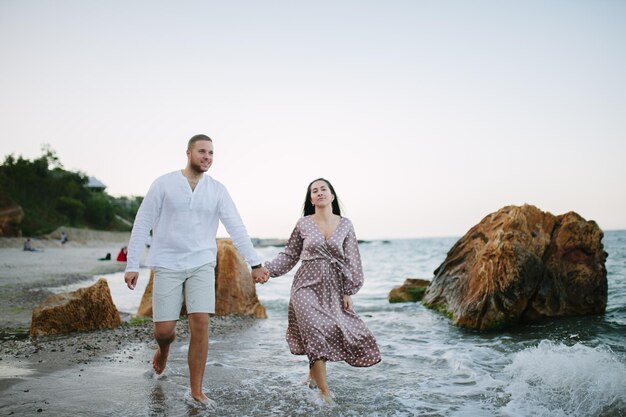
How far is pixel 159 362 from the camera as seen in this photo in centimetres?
479

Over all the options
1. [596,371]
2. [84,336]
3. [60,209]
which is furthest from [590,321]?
[60,209]

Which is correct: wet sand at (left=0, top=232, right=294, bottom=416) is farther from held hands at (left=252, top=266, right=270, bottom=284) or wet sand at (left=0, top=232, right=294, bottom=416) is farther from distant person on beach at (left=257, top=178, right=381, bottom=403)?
held hands at (left=252, top=266, right=270, bottom=284)

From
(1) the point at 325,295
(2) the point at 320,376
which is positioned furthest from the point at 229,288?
(2) the point at 320,376

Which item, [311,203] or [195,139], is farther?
[311,203]

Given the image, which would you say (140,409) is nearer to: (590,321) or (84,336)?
(84,336)

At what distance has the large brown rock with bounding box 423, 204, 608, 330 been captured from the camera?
8562 millimetres

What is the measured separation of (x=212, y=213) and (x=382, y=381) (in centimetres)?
269

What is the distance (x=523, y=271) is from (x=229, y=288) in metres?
5.66

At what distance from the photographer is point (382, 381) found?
5289mm

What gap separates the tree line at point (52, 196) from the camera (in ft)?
159

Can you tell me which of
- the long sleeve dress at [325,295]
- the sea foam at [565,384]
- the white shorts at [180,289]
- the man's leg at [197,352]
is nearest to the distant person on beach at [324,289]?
the long sleeve dress at [325,295]

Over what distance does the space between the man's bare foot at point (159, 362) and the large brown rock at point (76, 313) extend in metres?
2.81

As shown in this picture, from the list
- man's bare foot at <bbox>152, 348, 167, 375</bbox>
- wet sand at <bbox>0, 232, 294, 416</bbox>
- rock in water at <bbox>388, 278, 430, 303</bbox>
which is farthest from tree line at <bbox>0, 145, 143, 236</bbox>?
man's bare foot at <bbox>152, 348, 167, 375</bbox>

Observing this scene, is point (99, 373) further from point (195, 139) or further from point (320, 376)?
point (195, 139)
